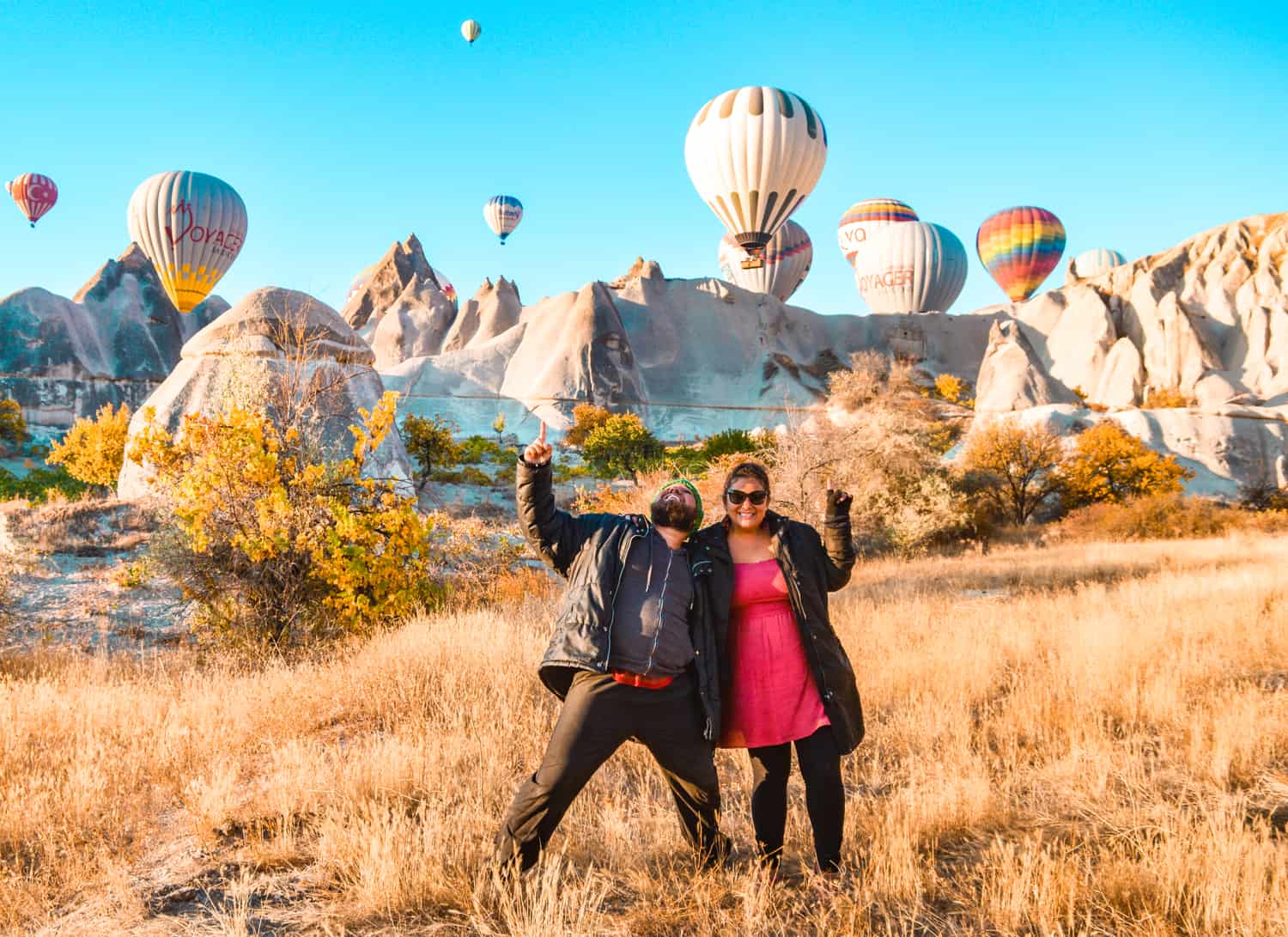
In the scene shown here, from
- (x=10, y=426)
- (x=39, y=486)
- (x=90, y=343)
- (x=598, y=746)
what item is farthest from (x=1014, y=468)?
(x=90, y=343)

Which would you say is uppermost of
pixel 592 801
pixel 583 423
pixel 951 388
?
pixel 951 388

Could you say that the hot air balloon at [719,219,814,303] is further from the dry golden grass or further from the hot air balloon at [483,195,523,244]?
the dry golden grass

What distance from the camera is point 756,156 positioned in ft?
78.0

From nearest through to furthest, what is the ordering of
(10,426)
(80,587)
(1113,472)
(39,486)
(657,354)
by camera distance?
(80,587)
(39,486)
(1113,472)
(10,426)
(657,354)

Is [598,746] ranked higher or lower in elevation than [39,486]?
lower

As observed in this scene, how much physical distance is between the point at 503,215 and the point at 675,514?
62803mm

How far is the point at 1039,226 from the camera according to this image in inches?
1871

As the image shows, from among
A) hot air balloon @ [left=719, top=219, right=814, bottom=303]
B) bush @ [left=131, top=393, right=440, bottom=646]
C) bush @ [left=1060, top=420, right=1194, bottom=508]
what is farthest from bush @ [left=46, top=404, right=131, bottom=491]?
hot air balloon @ [left=719, top=219, right=814, bottom=303]

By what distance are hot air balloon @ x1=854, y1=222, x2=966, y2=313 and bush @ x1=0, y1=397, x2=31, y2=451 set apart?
4571 cm

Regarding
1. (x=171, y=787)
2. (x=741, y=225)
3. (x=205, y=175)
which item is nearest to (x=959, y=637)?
(x=171, y=787)

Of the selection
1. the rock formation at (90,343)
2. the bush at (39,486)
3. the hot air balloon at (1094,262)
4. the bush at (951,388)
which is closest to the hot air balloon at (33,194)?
the rock formation at (90,343)

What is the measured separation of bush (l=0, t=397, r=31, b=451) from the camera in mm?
31562

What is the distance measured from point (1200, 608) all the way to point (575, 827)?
6536mm

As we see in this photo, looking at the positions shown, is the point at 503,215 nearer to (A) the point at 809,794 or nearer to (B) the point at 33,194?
(B) the point at 33,194
